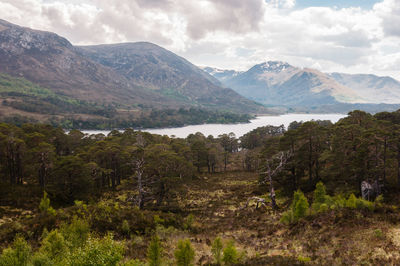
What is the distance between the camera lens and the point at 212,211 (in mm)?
37969

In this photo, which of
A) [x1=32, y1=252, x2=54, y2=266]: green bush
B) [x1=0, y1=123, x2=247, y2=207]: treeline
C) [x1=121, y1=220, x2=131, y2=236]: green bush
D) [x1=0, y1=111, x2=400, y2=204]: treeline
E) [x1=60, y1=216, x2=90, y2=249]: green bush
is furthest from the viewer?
[x1=0, y1=123, x2=247, y2=207]: treeline

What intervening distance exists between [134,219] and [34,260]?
14.0 meters

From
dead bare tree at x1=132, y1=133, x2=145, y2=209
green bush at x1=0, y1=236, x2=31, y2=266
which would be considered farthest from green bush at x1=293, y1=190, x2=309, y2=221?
green bush at x1=0, y1=236, x2=31, y2=266

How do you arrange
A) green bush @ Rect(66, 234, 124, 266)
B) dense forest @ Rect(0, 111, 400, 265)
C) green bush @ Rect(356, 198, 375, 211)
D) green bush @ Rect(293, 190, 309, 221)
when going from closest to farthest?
green bush @ Rect(66, 234, 124, 266), dense forest @ Rect(0, 111, 400, 265), green bush @ Rect(356, 198, 375, 211), green bush @ Rect(293, 190, 309, 221)

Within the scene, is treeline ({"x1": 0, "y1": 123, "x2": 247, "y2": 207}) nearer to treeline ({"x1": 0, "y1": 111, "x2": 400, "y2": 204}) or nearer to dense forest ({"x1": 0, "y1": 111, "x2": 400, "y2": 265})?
treeline ({"x1": 0, "y1": 111, "x2": 400, "y2": 204})

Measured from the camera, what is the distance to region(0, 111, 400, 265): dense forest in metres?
15.4

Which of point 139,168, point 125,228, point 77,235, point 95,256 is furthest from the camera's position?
point 139,168

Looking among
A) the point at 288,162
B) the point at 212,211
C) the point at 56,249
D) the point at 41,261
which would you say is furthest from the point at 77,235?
the point at 288,162

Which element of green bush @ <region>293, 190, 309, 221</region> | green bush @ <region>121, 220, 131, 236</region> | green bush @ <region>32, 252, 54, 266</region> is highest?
green bush @ <region>32, 252, 54, 266</region>

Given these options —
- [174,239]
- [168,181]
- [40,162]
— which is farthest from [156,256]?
[40,162]

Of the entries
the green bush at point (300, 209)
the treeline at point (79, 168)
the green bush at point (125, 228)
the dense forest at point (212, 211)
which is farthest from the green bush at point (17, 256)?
the green bush at point (300, 209)

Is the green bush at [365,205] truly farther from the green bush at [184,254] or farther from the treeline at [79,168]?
the treeline at [79,168]

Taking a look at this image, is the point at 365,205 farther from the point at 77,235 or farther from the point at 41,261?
the point at 41,261

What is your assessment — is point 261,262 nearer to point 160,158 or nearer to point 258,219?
point 258,219
